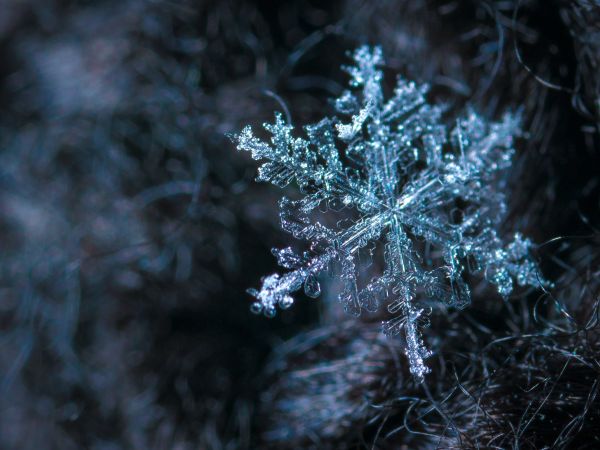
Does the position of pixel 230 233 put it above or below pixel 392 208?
above

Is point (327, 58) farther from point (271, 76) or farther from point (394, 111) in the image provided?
point (394, 111)

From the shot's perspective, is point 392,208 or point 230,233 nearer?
point 392,208

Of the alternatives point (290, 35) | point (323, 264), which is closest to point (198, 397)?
point (323, 264)

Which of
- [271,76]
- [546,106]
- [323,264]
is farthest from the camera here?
[271,76]
